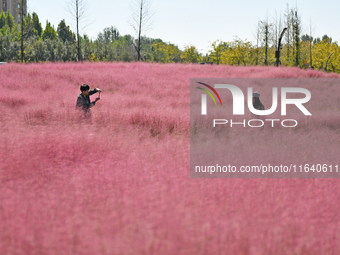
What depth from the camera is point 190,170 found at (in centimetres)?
381

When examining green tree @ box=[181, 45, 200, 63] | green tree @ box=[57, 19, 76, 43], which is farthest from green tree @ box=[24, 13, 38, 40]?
green tree @ box=[181, 45, 200, 63]

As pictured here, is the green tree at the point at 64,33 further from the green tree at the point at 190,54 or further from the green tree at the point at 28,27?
the green tree at the point at 190,54

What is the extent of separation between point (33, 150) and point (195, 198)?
2.63m

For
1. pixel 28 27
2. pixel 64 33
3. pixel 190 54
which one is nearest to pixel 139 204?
pixel 28 27

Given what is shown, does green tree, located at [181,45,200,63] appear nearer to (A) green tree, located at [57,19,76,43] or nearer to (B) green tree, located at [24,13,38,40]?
(B) green tree, located at [24,13,38,40]

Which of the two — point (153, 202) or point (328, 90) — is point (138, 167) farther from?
point (328, 90)

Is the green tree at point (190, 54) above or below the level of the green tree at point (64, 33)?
below

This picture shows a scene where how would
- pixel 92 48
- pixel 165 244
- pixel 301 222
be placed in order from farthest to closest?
pixel 92 48 < pixel 301 222 < pixel 165 244

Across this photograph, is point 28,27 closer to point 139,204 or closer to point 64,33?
point 64,33

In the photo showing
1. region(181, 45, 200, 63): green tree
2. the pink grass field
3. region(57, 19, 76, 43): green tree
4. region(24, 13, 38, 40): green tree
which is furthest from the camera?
region(57, 19, 76, 43): green tree

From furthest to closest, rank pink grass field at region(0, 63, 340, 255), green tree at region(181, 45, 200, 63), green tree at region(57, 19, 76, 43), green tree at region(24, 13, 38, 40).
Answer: green tree at region(57, 19, 76, 43) → green tree at region(181, 45, 200, 63) → green tree at region(24, 13, 38, 40) → pink grass field at region(0, 63, 340, 255)

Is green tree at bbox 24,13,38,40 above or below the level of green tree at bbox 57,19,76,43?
below

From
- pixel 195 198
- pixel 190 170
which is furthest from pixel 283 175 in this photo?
pixel 195 198

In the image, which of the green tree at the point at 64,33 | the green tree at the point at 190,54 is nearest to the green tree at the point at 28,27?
the green tree at the point at 64,33
